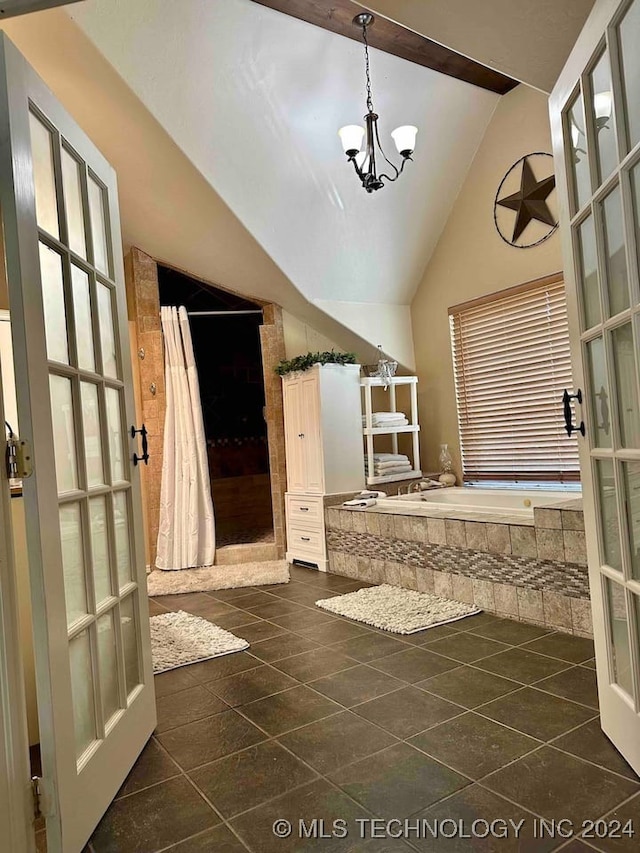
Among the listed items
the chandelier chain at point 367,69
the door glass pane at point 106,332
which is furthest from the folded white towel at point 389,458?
the door glass pane at point 106,332

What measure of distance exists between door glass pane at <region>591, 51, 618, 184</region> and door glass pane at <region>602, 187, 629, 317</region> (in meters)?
0.09

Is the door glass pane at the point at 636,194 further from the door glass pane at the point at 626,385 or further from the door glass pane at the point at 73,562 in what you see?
the door glass pane at the point at 73,562

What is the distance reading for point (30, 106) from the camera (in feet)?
5.05

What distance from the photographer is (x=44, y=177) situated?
63.7 inches

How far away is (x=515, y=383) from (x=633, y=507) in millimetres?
3242

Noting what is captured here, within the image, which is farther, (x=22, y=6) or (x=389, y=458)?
(x=389, y=458)

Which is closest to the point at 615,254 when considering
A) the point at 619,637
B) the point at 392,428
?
the point at 619,637

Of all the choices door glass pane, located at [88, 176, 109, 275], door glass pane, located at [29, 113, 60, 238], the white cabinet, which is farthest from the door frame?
the white cabinet

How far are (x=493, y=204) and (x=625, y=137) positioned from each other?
3481 millimetres

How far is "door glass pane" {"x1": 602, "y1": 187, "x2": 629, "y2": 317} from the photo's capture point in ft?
5.03

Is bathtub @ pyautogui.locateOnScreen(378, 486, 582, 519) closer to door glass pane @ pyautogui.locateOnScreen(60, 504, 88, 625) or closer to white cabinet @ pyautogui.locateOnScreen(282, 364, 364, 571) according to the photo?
white cabinet @ pyautogui.locateOnScreen(282, 364, 364, 571)

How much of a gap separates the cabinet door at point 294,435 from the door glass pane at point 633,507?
337cm

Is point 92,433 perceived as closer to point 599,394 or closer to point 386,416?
point 599,394

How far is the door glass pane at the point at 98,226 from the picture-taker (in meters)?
1.94
